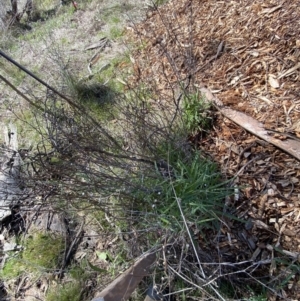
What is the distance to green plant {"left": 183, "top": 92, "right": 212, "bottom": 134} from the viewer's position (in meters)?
3.13

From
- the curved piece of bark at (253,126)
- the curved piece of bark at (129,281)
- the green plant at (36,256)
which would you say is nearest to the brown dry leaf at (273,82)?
the curved piece of bark at (253,126)

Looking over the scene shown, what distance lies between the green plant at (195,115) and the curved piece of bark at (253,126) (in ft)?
0.42

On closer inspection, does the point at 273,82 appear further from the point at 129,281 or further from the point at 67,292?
the point at 67,292

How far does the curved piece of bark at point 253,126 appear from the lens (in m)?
2.63

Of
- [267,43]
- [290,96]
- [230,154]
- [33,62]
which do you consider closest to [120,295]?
[230,154]

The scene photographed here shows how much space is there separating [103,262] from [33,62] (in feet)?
12.0

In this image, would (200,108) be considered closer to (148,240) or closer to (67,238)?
(148,240)

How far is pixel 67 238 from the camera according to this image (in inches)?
128

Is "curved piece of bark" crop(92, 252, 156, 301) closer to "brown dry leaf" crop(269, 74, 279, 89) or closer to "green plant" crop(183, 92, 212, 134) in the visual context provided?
"green plant" crop(183, 92, 212, 134)

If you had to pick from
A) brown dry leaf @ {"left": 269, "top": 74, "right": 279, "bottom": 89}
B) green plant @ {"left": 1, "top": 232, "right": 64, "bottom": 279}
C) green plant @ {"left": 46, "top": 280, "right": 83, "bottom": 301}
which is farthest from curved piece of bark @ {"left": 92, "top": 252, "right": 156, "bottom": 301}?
brown dry leaf @ {"left": 269, "top": 74, "right": 279, "bottom": 89}

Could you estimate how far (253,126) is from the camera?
2.87m

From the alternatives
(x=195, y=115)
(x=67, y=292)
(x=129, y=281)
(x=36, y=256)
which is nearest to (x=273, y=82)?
(x=195, y=115)

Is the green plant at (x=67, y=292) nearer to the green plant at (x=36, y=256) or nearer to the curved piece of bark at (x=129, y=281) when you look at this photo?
the green plant at (x=36, y=256)

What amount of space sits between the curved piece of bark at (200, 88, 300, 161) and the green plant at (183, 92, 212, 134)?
0.13 metres
